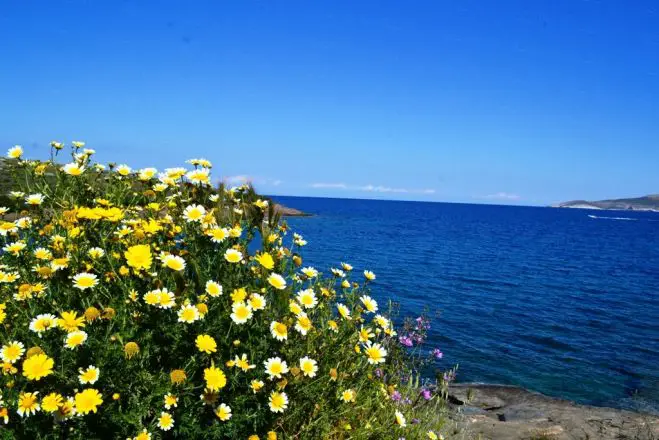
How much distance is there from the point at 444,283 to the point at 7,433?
89.4 ft

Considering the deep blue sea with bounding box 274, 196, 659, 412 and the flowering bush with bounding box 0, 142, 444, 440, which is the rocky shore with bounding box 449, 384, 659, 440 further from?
the deep blue sea with bounding box 274, 196, 659, 412

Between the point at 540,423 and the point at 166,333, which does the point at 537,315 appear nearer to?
the point at 540,423

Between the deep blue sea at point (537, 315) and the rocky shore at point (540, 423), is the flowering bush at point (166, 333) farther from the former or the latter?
the deep blue sea at point (537, 315)

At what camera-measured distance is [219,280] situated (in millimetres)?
3654

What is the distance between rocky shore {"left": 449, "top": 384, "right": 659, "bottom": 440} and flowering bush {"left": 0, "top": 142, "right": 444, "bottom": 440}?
2580mm

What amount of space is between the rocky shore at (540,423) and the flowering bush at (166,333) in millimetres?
2580

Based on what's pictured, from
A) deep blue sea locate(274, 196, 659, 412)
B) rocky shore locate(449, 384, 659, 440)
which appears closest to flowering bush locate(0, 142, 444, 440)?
rocky shore locate(449, 384, 659, 440)

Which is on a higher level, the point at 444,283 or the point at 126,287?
the point at 126,287

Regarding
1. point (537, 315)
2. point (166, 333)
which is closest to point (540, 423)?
point (166, 333)

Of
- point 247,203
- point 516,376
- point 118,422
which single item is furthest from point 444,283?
point 118,422

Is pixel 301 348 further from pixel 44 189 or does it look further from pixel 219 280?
pixel 44 189

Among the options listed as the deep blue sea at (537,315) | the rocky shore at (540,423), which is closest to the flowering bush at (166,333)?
the rocky shore at (540,423)

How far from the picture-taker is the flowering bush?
292cm

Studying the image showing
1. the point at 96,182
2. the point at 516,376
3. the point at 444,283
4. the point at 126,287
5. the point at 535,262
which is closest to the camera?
the point at 126,287
